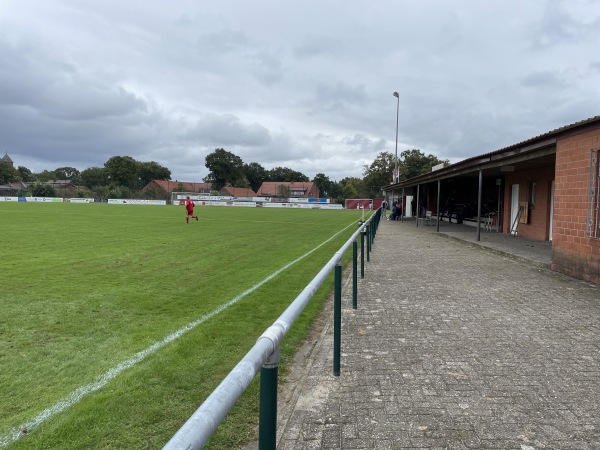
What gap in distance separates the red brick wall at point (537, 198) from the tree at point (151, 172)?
13317 cm

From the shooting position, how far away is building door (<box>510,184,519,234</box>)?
19000mm

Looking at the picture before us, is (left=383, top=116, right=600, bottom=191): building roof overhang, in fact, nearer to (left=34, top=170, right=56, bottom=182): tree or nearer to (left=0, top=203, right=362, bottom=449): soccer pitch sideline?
(left=0, top=203, right=362, bottom=449): soccer pitch sideline

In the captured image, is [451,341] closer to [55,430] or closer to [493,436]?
[493,436]

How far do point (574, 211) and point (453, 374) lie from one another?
22.9 feet

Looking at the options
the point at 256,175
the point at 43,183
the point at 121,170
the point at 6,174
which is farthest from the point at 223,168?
the point at 6,174

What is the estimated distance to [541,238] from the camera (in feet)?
55.1

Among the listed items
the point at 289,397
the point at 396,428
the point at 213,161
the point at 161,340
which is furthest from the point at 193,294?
the point at 213,161

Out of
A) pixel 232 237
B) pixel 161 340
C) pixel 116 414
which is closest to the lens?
pixel 116 414

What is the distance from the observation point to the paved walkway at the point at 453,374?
324 centimetres

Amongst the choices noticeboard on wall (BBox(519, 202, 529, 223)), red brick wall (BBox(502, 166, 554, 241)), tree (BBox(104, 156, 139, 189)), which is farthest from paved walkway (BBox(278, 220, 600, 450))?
tree (BBox(104, 156, 139, 189))

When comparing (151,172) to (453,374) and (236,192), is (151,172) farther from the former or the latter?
(453,374)

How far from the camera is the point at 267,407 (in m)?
1.89

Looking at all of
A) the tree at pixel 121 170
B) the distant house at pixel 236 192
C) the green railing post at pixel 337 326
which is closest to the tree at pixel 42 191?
the tree at pixel 121 170

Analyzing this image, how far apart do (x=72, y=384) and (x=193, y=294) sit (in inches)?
146
